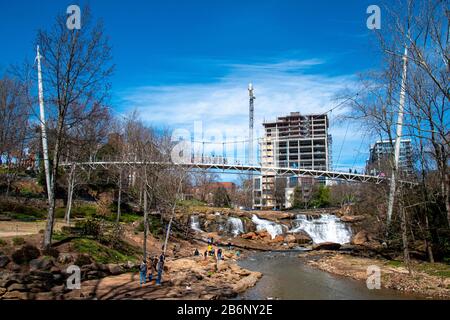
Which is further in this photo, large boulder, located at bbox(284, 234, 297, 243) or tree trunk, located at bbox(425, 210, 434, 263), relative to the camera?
large boulder, located at bbox(284, 234, 297, 243)

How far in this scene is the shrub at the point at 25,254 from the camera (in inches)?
638

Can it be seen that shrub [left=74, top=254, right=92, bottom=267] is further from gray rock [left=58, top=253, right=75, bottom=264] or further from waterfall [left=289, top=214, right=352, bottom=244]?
waterfall [left=289, top=214, right=352, bottom=244]

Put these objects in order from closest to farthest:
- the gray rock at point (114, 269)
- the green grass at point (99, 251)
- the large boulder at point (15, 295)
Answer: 1. the large boulder at point (15, 295)
2. the gray rock at point (114, 269)
3. the green grass at point (99, 251)

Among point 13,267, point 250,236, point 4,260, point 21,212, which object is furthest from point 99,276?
point 250,236

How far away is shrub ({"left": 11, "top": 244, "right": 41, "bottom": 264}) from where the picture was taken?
1620 cm

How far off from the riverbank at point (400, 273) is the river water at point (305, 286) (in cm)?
82

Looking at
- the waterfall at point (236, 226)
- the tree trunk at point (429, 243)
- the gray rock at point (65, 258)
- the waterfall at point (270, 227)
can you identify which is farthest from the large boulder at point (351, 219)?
the gray rock at point (65, 258)

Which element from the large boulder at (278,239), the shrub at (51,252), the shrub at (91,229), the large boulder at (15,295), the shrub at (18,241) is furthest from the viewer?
the large boulder at (278,239)

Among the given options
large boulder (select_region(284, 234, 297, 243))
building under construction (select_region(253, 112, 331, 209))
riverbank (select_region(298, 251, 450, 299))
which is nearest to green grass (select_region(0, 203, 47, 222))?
riverbank (select_region(298, 251, 450, 299))

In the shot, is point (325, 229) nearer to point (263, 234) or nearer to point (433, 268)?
point (263, 234)

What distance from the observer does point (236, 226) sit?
4931 centimetres

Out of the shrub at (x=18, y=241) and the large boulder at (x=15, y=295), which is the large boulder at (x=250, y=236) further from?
the large boulder at (x=15, y=295)

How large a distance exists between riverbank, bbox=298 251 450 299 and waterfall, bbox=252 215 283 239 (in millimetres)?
16874
